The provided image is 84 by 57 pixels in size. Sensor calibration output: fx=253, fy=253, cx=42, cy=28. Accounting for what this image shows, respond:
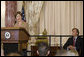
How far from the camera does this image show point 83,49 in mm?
6137

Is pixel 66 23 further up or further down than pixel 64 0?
further down

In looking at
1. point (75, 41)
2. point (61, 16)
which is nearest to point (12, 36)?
point (75, 41)

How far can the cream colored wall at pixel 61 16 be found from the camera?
10367 millimetres

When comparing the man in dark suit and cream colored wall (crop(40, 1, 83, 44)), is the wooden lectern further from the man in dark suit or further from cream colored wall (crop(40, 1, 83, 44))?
cream colored wall (crop(40, 1, 83, 44))

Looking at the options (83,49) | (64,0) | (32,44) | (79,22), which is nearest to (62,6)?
(64,0)

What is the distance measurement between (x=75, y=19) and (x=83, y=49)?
172 inches

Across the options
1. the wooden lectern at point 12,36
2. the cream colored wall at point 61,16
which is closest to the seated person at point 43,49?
the wooden lectern at point 12,36

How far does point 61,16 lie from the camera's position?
34.2 ft

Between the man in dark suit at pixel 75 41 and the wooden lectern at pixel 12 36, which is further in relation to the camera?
the man in dark suit at pixel 75 41

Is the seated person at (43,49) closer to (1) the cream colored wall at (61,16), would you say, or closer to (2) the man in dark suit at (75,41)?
(2) the man in dark suit at (75,41)

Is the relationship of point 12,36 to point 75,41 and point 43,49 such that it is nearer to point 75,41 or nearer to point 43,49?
point 43,49

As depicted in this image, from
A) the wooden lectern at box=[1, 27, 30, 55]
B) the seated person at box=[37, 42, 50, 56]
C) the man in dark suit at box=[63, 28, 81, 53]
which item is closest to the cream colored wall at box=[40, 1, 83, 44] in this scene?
the man in dark suit at box=[63, 28, 81, 53]

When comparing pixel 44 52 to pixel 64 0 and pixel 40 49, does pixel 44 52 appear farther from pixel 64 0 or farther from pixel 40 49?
pixel 64 0

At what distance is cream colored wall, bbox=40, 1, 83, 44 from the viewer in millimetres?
10367
